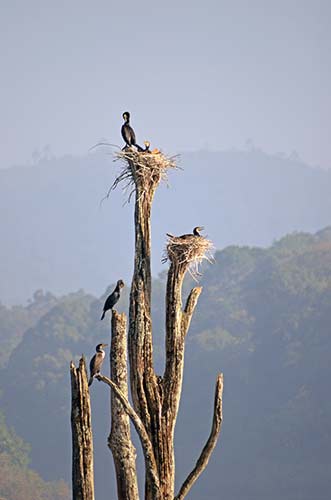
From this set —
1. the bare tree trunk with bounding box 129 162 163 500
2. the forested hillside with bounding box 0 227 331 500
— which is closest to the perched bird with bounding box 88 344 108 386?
the bare tree trunk with bounding box 129 162 163 500

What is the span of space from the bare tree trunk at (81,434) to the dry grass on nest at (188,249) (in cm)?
170

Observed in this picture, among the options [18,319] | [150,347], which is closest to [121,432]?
[150,347]

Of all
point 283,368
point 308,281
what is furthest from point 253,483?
point 308,281

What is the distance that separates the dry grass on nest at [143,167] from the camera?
14.5 meters

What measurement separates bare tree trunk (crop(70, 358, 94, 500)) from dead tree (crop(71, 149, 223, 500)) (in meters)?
0.45

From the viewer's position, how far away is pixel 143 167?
14.5 meters

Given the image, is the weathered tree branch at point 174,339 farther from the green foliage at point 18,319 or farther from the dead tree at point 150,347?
the green foliage at point 18,319

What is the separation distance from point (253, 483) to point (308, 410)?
7.71 m

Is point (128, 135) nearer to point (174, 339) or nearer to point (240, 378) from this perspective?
point (174, 339)

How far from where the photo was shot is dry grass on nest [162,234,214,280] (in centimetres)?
1443

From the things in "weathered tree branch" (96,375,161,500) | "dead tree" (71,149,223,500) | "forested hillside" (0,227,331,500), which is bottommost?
"weathered tree branch" (96,375,161,500)

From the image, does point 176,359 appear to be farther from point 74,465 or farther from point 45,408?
point 45,408

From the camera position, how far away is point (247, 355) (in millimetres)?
118438

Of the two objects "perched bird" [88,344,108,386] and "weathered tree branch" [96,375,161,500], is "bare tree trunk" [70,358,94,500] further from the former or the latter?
"perched bird" [88,344,108,386]
